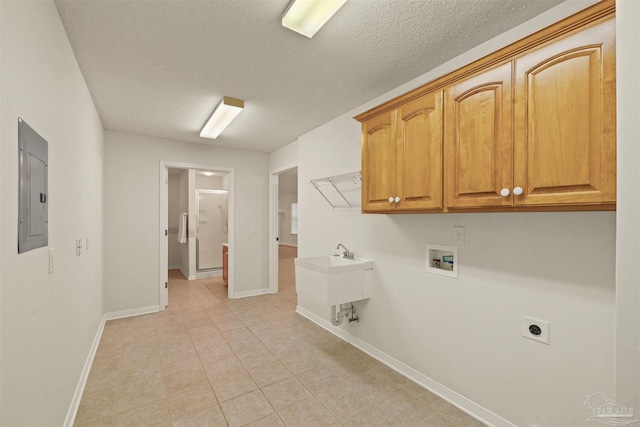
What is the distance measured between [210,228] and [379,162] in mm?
5099

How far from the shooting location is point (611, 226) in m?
1.39

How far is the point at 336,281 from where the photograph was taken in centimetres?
259

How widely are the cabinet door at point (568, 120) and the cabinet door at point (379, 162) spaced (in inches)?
33.7

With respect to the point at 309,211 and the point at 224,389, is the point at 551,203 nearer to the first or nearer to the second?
the point at 224,389

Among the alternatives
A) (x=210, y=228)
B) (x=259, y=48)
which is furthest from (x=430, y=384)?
(x=210, y=228)

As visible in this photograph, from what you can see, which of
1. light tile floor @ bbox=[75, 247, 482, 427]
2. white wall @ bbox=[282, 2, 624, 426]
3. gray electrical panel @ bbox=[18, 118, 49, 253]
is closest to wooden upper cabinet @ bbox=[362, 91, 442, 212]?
white wall @ bbox=[282, 2, 624, 426]

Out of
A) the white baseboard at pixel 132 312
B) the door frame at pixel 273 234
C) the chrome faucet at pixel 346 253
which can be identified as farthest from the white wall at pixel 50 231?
the door frame at pixel 273 234

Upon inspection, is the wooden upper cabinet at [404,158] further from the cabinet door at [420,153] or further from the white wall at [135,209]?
the white wall at [135,209]

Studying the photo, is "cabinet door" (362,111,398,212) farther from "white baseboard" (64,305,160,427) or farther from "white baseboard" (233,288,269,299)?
"white baseboard" (233,288,269,299)

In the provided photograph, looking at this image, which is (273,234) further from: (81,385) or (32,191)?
(32,191)

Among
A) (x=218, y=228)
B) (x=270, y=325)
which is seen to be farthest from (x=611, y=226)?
(x=218, y=228)

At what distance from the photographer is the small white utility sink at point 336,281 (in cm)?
255

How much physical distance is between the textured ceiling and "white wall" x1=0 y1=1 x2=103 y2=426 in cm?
25

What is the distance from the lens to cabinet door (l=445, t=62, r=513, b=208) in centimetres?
152
